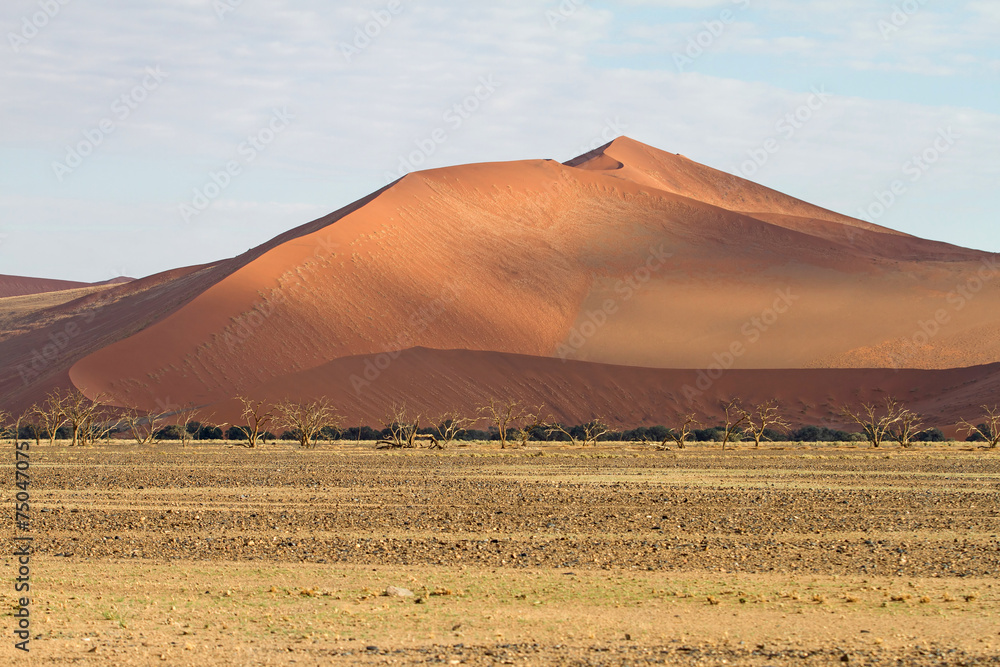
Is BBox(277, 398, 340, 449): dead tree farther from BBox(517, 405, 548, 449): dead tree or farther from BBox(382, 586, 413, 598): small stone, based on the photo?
BBox(382, 586, 413, 598): small stone

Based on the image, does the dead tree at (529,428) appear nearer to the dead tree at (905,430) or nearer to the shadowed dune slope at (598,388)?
the shadowed dune slope at (598,388)

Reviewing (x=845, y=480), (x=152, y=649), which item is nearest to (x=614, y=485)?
(x=845, y=480)

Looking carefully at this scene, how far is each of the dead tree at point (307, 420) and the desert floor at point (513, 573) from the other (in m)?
22.3

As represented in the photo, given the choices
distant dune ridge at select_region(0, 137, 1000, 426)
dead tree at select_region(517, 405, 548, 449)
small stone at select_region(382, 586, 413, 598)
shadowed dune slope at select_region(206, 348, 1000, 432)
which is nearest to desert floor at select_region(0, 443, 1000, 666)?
small stone at select_region(382, 586, 413, 598)

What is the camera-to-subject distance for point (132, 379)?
64062mm

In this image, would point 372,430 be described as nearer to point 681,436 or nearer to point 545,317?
point 681,436

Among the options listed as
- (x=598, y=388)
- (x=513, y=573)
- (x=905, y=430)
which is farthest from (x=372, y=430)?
(x=513, y=573)

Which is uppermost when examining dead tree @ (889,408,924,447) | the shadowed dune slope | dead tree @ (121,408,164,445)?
the shadowed dune slope

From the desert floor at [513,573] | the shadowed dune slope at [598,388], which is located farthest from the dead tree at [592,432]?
the desert floor at [513,573]

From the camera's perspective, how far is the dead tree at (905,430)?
4281 centimetres

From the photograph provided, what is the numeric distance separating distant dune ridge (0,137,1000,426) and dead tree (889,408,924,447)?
323 inches

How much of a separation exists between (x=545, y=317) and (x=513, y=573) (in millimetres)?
68886

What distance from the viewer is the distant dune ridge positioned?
66.4 m

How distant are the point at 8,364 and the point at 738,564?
87.0 metres
